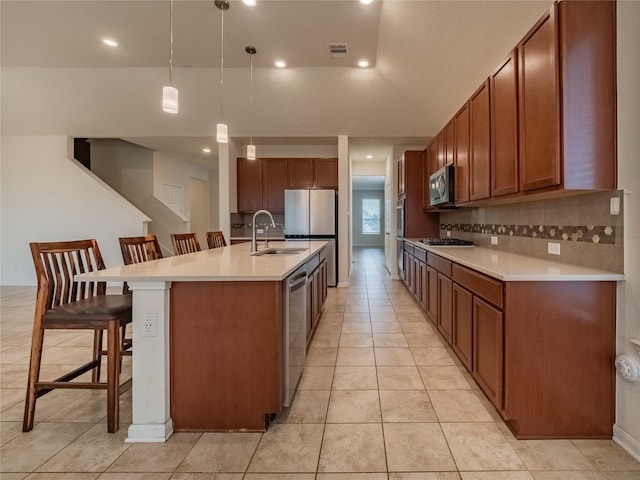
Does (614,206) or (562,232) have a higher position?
(614,206)

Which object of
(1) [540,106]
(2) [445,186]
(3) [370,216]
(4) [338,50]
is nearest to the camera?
(1) [540,106]

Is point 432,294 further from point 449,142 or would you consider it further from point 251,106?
point 251,106

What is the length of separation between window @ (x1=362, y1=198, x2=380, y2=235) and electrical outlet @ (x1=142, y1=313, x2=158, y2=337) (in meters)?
12.7

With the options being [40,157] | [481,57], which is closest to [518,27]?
[481,57]

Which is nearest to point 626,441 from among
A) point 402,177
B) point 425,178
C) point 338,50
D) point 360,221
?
point 425,178

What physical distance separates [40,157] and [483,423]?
7647mm

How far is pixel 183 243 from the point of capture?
10.3 feet

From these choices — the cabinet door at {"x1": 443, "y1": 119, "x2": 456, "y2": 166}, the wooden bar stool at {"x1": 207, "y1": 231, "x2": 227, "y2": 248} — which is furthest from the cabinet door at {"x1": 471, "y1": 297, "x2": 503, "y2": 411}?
the wooden bar stool at {"x1": 207, "y1": 231, "x2": 227, "y2": 248}

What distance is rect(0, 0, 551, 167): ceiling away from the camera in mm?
3139

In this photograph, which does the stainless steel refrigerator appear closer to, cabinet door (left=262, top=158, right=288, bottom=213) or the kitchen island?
cabinet door (left=262, top=158, right=288, bottom=213)

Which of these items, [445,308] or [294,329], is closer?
[294,329]

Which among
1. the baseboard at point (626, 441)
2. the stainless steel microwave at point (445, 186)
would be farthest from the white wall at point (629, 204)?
the stainless steel microwave at point (445, 186)

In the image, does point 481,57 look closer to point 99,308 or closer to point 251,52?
point 251,52

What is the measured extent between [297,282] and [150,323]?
865 millimetres
